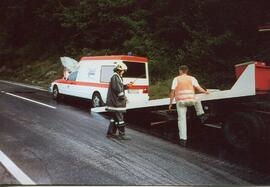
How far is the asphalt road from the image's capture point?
5.36 m

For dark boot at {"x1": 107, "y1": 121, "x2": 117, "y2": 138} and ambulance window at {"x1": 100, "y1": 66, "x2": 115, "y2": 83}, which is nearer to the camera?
dark boot at {"x1": 107, "y1": 121, "x2": 117, "y2": 138}

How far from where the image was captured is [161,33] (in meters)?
12.3

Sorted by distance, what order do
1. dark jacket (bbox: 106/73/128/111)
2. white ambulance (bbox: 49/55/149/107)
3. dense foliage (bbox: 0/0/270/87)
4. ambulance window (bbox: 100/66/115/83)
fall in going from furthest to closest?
ambulance window (bbox: 100/66/115/83) < white ambulance (bbox: 49/55/149/107) < dense foliage (bbox: 0/0/270/87) < dark jacket (bbox: 106/73/128/111)

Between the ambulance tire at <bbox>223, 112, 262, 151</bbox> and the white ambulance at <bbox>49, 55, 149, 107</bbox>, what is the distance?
347 centimetres

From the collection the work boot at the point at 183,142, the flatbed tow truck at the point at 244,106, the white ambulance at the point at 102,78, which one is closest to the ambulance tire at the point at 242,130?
the flatbed tow truck at the point at 244,106

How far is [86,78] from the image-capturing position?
12.6 m

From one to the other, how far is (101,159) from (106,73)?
18.6ft

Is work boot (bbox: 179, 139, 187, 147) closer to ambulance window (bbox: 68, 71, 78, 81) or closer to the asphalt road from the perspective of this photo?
the asphalt road

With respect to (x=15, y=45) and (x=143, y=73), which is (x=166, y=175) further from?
(x=15, y=45)

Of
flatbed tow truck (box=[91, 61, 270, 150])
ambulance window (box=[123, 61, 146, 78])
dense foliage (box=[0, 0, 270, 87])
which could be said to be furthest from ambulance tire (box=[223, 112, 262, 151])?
ambulance window (box=[123, 61, 146, 78])

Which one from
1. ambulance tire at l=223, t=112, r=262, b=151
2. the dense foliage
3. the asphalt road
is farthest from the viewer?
the dense foliage

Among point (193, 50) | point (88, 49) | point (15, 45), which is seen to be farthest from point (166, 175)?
point (15, 45)

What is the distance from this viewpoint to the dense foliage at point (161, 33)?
943 cm

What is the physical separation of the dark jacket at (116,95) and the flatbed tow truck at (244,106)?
1714mm
